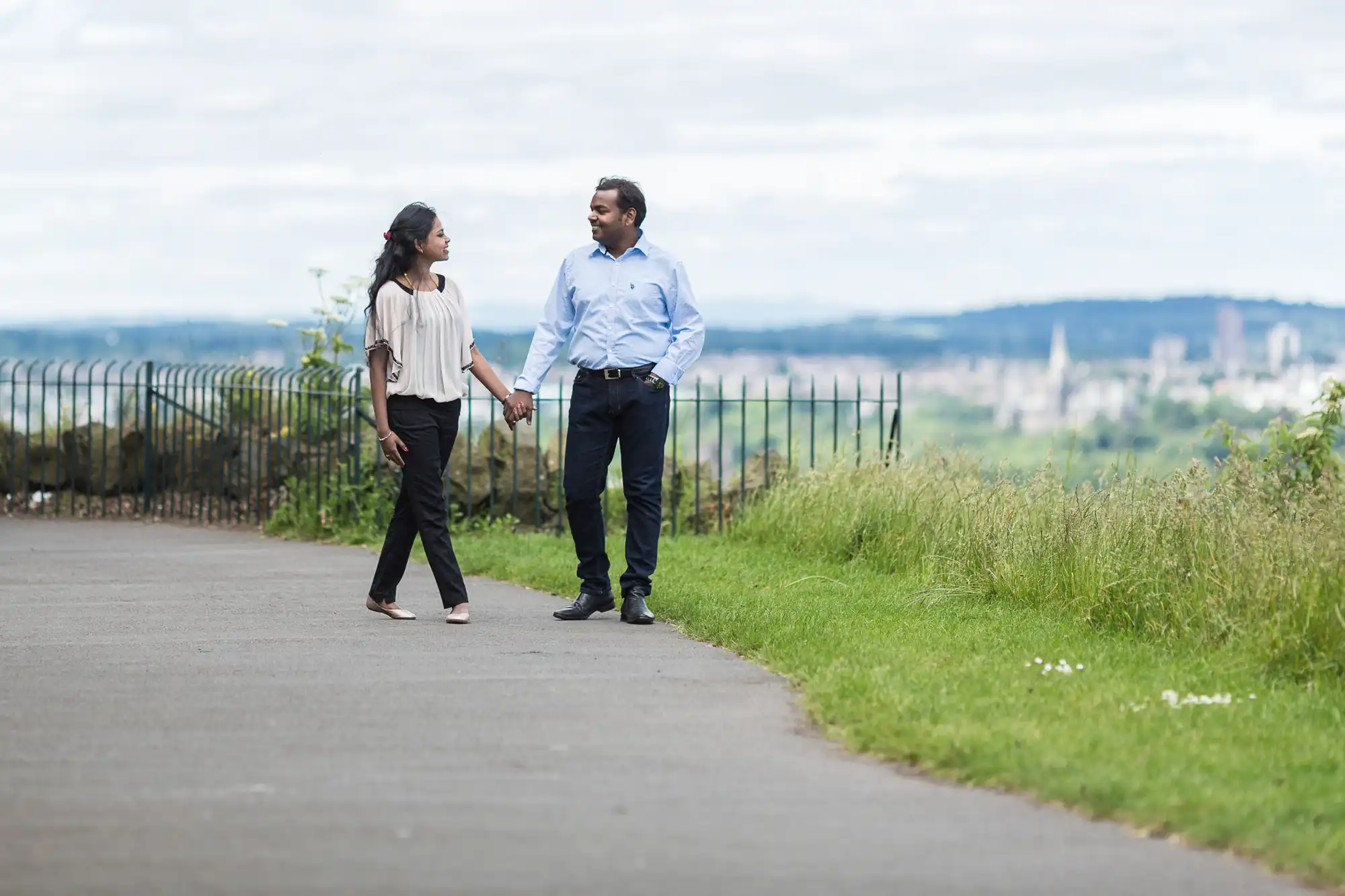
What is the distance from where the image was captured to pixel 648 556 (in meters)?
9.33

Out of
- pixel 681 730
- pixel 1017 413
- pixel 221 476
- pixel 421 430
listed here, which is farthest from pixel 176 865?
pixel 1017 413

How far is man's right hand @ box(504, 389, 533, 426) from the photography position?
912 centimetres

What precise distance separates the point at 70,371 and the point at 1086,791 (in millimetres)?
14917

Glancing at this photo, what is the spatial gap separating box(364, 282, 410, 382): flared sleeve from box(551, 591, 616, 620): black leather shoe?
152cm

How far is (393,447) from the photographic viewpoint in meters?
9.00

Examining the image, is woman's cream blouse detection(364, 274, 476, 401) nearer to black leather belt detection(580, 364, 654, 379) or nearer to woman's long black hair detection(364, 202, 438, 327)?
woman's long black hair detection(364, 202, 438, 327)

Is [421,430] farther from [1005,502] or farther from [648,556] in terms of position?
[1005,502]

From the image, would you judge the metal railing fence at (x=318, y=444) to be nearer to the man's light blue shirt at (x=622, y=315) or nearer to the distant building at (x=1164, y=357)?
the man's light blue shirt at (x=622, y=315)

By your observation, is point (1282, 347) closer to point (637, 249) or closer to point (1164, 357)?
point (1164, 357)

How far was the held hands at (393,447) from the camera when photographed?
898 centimetres

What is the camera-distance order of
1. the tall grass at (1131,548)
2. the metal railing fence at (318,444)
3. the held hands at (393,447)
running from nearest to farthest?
the tall grass at (1131,548)
the held hands at (393,447)
the metal railing fence at (318,444)

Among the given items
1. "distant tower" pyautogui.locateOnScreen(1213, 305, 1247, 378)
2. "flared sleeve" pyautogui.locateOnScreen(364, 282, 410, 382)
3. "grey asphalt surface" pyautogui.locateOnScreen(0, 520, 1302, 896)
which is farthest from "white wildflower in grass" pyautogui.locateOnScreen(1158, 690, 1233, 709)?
"distant tower" pyautogui.locateOnScreen(1213, 305, 1247, 378)

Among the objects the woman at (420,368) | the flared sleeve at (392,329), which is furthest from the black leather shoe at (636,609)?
the flared sleeve at (392,329)

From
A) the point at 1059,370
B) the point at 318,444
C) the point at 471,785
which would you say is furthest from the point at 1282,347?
the point at 471,785
